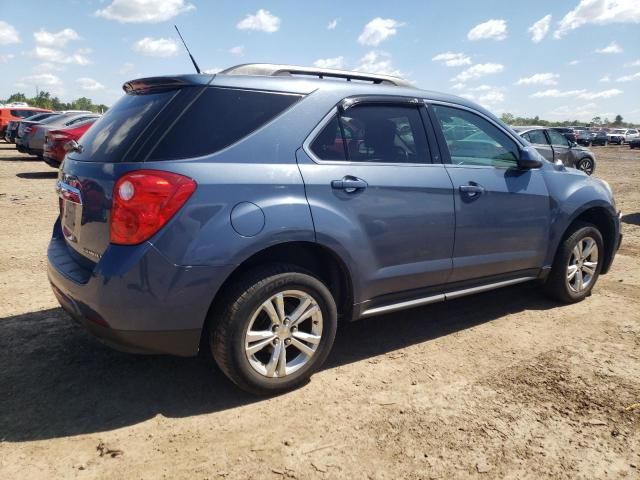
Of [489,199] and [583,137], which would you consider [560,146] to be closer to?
[489,199]

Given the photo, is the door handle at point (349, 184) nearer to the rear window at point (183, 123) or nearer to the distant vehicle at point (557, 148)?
the rear window at point (183, 123)

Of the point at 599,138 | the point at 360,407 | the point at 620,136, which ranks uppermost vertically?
the point at 620,136

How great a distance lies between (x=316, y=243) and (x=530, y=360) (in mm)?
1759

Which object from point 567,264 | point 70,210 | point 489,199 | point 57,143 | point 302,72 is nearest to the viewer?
point 70,210

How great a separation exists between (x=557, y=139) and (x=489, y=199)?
12431mm

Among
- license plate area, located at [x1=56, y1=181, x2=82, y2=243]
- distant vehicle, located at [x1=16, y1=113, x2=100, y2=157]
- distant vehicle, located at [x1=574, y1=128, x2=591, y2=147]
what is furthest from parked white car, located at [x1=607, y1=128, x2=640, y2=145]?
license plate area, located at [x1=56, y1=181, x2=82, y2=243]

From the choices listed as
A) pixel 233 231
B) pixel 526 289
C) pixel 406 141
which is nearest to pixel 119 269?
pixel 233 231

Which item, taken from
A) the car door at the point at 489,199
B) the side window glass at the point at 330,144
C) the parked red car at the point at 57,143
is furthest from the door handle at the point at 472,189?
the parked red car at the point at 57,143

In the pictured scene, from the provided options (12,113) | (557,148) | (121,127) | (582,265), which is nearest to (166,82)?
(121,127)

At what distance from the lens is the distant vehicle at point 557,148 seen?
1349 centimetres

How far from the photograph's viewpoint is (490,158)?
13.2 ft

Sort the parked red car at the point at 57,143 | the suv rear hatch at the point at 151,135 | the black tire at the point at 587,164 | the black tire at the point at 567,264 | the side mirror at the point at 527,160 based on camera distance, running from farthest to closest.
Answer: the black tire at the point at 587,164, the parked red car at the point at 57,143, the black tire at the point at 567,264, the side mirror at the point at 527,160, the suv rear hatch at the point at 151,135

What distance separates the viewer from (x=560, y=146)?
14.6m

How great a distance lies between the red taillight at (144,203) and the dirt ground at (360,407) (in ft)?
3.29
